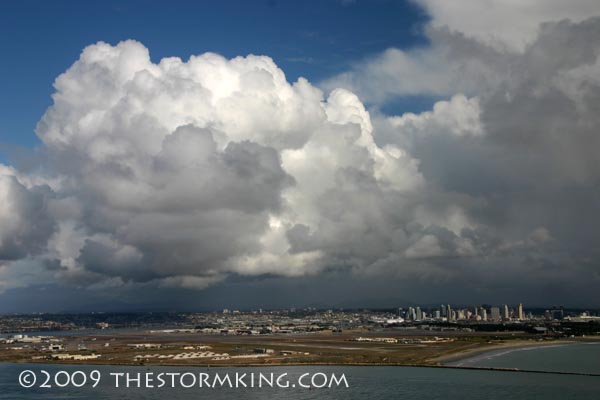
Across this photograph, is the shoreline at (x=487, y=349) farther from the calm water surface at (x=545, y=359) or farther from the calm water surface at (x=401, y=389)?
the calm water surface at (x=401, y=389)

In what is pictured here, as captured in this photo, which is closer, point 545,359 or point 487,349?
point 545,359

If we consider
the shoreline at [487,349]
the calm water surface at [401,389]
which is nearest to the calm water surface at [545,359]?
the shoreline at [487,349]

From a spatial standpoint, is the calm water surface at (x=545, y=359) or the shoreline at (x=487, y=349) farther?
the shoreline at (x=487, y=349)

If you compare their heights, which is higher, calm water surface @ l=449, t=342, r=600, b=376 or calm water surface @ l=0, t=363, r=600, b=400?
calm water surface @ l=0, t=363, r=600, b=400

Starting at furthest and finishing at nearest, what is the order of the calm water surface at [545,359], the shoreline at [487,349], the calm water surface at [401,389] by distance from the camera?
the shoreline at [487,349] < the calm water surface at [545,359] < the calm water surface at [401,389]

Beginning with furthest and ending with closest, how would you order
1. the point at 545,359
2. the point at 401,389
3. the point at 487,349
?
the point at 487,349 < the point at 545,359 < the point at 401,389

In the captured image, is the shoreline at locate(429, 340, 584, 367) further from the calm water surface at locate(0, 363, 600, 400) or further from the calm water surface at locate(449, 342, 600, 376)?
the calm water surface at locate(0, 363, 600, 400)

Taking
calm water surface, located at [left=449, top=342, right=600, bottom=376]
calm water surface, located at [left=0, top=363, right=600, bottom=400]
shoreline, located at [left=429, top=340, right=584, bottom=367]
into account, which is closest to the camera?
calm water surface, located at [left=0, top=363, right=600, bottom=400]

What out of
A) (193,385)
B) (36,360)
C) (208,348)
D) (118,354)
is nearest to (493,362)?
(193,385)

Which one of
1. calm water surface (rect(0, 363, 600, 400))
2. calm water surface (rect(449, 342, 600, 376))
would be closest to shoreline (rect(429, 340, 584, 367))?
calm water surface (rect(449, 342, 600, 376))

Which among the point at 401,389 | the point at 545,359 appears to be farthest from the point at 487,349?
the point at 401,389

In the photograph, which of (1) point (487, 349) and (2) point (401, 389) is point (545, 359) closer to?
(1) point (487, 349)
